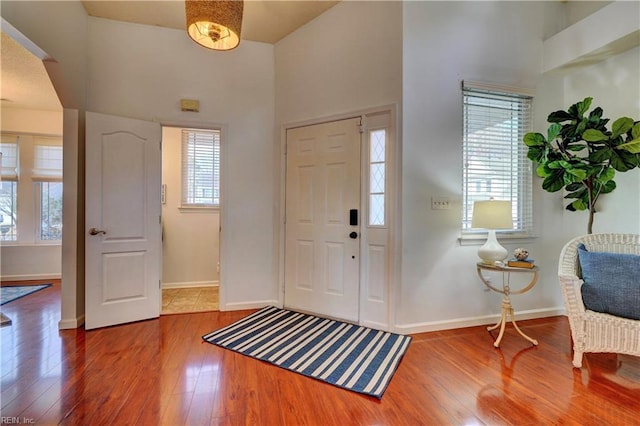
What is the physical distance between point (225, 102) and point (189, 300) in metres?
2.48

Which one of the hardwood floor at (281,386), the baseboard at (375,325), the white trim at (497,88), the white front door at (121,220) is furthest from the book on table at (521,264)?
the white front door at (121,220)

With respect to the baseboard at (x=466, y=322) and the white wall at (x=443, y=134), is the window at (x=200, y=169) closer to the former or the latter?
the white wall at (x=443, y=134)

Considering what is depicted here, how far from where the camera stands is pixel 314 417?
65.4 inches

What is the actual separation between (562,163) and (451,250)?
4.11ft

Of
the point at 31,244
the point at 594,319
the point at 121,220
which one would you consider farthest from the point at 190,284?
the point at 594,319

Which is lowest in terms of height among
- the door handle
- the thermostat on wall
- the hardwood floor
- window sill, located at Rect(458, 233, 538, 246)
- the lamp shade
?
the hardwood floor

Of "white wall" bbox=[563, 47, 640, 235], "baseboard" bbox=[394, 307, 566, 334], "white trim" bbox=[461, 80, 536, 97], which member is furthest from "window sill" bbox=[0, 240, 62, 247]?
"white wall" bbox=[563, 47, 640, 235]

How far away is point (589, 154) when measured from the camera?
8.95 feet

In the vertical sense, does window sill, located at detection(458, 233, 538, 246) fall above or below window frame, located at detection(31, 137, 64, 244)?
below

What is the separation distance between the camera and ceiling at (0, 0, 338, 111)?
9.73 ft

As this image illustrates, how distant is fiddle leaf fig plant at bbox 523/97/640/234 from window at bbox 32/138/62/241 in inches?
264

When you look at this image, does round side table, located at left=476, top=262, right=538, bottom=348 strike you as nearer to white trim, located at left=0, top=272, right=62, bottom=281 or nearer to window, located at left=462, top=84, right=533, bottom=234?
window, located at left=462, top=84, right=533, bottom=234

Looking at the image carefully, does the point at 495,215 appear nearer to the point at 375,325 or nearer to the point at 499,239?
the point at 499,239

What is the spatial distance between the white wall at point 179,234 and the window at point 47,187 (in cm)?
218
